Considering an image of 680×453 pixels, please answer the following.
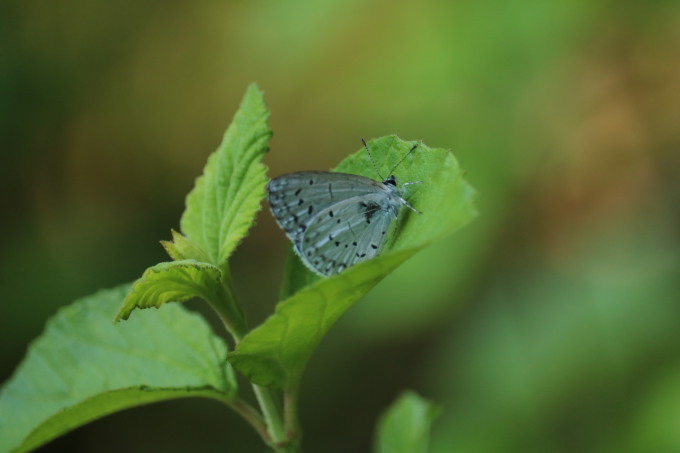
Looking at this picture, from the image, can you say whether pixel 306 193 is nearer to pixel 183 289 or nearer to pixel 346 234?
pixel 346 234

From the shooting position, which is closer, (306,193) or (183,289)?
(183,289)

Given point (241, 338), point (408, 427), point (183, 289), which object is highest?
point (183, 289)

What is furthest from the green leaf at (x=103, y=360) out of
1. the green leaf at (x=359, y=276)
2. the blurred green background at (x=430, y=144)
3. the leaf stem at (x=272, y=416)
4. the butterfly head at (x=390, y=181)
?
the blurred green background at (x=430, y=144)

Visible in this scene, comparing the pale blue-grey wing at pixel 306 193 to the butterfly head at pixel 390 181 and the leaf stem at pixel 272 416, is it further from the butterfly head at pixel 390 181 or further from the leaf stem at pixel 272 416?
→ the leaf stem at pixel 272 416

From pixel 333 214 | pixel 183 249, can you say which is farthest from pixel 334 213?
pixel 183 249

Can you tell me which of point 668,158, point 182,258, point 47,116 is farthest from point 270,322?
point 47,116

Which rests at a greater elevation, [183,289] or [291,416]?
[183,289]
